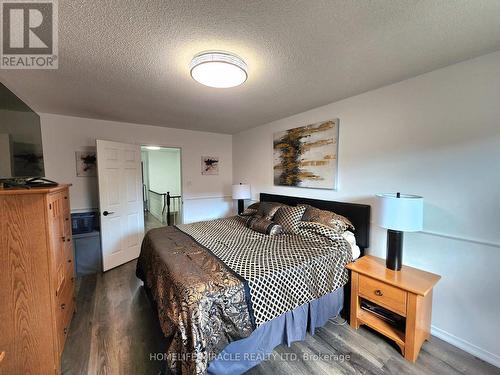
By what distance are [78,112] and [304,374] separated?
4.00 metres

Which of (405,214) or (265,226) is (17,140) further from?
(405,214)

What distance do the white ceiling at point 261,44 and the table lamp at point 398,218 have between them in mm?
1139

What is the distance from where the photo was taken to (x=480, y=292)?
5.34 ft

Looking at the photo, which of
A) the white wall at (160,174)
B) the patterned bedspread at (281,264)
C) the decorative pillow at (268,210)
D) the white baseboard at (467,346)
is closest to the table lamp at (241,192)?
the decorative pillow at (268,210)

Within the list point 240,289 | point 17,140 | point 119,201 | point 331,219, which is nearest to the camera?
point 240,289

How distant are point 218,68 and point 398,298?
7.51ft

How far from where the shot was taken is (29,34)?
4.32 feet

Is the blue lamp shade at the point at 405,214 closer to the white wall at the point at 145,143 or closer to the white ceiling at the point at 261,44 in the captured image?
the white ceiling at the point at 261,44

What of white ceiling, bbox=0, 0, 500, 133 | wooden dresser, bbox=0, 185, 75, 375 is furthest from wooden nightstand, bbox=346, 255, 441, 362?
wooden dresser, bbox=0, 185, 75, 375

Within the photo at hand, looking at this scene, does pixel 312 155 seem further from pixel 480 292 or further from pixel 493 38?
pixel 480 292

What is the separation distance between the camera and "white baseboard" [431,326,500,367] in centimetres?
156

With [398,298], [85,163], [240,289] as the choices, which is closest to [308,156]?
[398,298]

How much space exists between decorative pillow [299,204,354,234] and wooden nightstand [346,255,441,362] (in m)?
0.38

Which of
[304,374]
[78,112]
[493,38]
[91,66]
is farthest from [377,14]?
[78,112]
